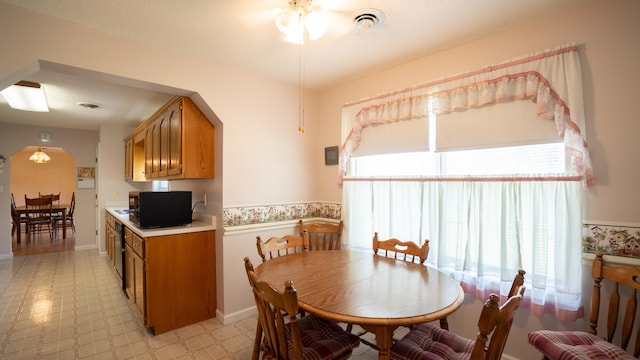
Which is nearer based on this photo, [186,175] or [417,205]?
[417,205]

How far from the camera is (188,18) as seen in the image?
6.10 ft

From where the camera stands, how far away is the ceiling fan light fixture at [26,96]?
2.93 meters

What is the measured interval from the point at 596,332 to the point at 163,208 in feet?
10.9

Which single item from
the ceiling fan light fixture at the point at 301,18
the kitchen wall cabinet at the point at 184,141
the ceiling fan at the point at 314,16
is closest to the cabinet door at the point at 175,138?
the kitchen wall cabinet at the point at 184,141

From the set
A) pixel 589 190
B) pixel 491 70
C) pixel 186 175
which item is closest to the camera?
pixel 589 190

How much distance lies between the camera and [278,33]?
6.73ft

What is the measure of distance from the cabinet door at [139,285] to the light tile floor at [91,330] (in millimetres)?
151

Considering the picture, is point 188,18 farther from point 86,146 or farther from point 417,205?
point 86,146

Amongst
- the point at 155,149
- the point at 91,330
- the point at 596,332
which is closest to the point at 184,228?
the point at 91,330

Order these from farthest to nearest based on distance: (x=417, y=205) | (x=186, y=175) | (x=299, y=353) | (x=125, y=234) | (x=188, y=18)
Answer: (x=125, y=234), (x=186, y=175), (x=417, y=205), (x=188, y=18), (x=299, y=353)

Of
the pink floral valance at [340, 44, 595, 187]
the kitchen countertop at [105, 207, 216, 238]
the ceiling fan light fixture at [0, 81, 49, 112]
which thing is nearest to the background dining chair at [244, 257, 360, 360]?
the kitchen countertop at [105, 207, 216, 238]

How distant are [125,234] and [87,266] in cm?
216

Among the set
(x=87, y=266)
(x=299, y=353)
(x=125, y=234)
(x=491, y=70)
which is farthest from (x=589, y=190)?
(x=87, y=266)

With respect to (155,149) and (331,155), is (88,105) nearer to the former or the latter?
(155,149)
